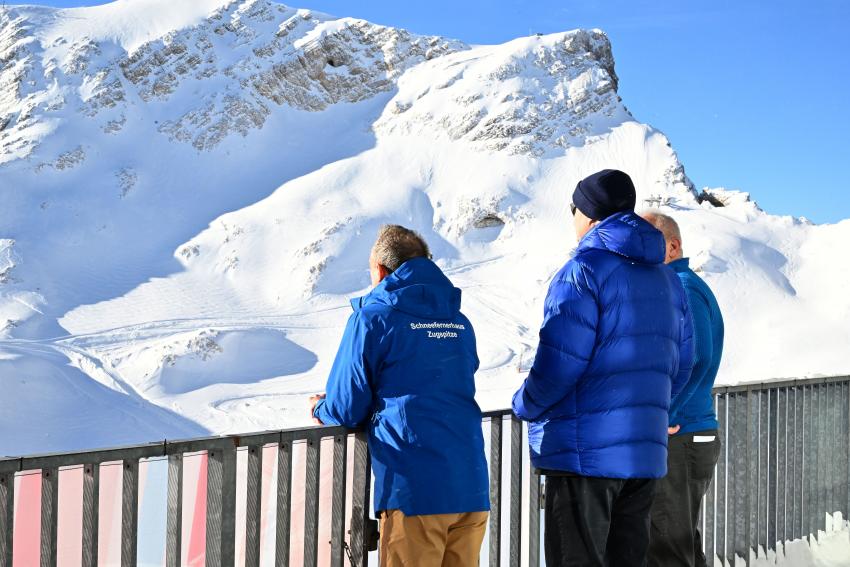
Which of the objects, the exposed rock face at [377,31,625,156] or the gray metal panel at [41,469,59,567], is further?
the exposed rock face at [377,31,625,156]

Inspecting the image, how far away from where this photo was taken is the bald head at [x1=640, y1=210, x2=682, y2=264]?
3750 millimetres

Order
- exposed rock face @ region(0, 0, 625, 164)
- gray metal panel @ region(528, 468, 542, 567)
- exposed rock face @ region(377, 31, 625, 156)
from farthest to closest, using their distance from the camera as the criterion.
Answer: exposed rock face @ region(0, 0, 625, 164) → exposed rock face @ region(377, 31, 625, 156) → gray metal panel @ region(528, 468, 542, 567)

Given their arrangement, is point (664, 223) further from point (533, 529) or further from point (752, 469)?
point (752, 469)

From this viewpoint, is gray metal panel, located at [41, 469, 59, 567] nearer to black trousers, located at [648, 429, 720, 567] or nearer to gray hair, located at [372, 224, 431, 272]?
gray hair, located at [372, 224, 431, 272]

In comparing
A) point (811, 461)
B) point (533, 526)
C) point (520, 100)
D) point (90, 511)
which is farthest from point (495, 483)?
point (520, 100)

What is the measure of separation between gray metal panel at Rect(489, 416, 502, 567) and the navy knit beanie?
1.05 m

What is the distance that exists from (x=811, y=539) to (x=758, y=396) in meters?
1.13

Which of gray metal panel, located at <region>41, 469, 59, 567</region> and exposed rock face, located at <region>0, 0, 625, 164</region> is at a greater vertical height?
exposed rock face, located at <region>0, 0, 625, 164</region>

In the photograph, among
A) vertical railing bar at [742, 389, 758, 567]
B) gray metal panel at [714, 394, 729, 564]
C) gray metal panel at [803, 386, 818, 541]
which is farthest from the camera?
gray metal panel at [803, 386, 818, 541]

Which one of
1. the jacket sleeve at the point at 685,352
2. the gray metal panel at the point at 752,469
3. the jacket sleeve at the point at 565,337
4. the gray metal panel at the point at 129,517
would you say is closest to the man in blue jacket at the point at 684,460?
the jacket sleeve at the point at 685,352

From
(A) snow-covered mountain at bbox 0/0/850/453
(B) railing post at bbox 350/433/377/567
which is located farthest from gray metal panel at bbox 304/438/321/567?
(A) snow-covered mountain at bbox 0/0/850/453

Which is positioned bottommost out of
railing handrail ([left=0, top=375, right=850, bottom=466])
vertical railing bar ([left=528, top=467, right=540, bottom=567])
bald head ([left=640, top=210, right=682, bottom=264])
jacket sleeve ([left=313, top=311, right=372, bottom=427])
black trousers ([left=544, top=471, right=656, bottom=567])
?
vertical railing bar ([left=528, top=467, right=540, bottom=567])

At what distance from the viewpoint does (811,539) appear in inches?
212

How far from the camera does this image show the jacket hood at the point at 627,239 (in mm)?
2906
